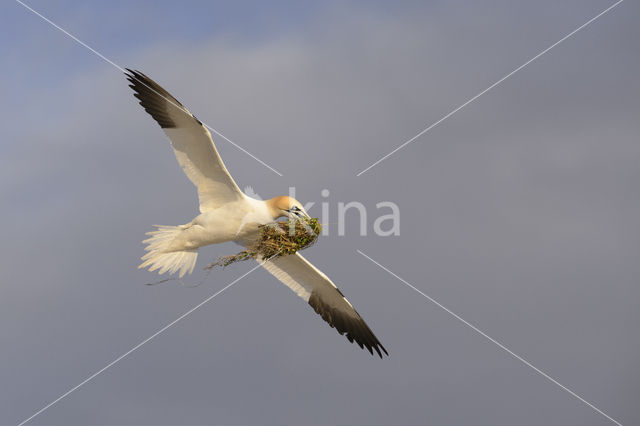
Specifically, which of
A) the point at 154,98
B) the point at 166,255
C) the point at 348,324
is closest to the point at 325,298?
the point at 348,324

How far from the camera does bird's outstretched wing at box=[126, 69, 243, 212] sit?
1272cm

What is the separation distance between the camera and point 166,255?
44.8 feet

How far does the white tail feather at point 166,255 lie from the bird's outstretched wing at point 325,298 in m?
1.73

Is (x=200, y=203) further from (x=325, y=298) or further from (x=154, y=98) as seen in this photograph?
(x=325, y=298)

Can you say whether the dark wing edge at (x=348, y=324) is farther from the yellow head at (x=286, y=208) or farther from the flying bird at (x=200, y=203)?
the yellow head at (x=286, y=208)

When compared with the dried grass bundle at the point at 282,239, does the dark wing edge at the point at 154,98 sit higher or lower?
higher

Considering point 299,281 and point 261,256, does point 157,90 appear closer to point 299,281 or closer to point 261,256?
point 261,256

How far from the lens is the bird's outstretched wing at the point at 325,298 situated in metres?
14.8

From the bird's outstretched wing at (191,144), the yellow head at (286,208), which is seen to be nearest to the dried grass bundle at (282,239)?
the yellow head at (286,208)

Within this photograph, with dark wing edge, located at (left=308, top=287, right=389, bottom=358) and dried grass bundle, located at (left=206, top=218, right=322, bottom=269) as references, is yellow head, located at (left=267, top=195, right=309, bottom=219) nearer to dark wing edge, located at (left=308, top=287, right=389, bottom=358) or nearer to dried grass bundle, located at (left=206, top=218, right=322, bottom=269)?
dried grass bundle, located at (left=206, top=218, right=322, bottom=269)

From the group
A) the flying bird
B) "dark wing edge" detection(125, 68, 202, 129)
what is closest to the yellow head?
the flying bird

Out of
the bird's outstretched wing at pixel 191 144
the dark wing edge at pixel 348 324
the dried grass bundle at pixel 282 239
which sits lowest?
the dark wing edge at pixel 348 324

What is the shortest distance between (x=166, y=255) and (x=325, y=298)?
11.1ft

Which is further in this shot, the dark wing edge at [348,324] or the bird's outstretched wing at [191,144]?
the dark wing edge at [348,324]
